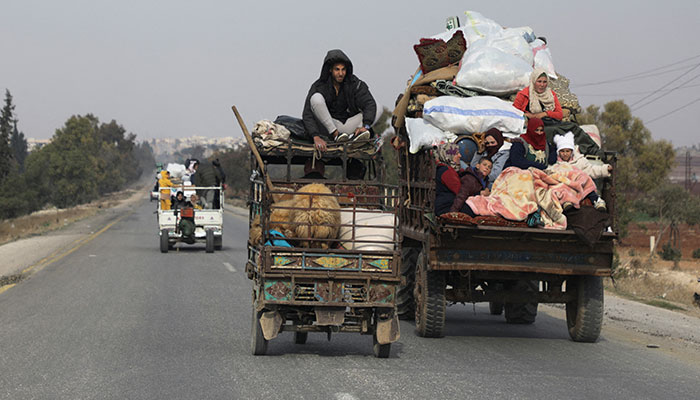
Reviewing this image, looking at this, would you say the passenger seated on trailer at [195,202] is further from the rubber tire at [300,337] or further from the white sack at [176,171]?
the rubber tire at [300,337]

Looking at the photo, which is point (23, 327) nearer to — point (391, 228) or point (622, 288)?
point (391, 228)

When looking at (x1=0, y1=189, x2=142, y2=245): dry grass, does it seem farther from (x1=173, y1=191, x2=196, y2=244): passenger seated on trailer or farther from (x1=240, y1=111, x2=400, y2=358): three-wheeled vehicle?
(x1=240, y1=111, x2=400, y2=358): three-wheeled vehicle

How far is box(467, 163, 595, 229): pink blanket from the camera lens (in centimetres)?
1051

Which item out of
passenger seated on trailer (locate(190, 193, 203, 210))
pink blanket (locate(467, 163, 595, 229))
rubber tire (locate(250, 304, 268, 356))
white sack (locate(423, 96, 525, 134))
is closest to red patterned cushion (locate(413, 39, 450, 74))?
white sack (locate(423, 96, 525, 134))

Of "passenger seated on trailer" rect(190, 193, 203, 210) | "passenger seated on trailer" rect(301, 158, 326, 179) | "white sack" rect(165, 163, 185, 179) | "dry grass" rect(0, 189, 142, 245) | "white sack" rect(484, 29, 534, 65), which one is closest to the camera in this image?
"passenger seated on trailer" rect(301, 158, 326, 179)

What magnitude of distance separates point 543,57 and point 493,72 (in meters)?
1.51

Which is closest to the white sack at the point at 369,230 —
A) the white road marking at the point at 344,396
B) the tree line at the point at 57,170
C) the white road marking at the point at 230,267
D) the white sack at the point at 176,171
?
the white road marking at the point at 344,396

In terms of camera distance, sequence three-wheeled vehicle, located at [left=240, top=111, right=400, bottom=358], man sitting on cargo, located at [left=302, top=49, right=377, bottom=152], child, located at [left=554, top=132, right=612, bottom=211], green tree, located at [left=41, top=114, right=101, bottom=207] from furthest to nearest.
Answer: green tree, located at [left=41, top=114, right=101, bottom=207] < man sitting on cargo, located at [left=302, top=49, right=377, bottom=152] < child, located at [left=554, top=132, right=612, bottom=211] < three-wheeled vehicle, located at [left=240, top=111, right=400, bottom=358]

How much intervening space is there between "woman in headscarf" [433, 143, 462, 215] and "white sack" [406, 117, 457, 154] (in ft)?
1.00

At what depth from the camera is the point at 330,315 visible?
30.3 ft

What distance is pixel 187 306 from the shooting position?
1430cm

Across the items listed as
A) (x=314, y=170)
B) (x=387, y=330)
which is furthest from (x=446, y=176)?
(x=387, y=330)

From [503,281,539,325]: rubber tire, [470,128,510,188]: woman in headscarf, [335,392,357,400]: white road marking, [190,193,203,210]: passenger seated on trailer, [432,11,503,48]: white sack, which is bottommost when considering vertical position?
[503,281,539,325]: rubber tire

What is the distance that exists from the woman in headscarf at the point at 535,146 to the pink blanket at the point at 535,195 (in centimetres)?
46
